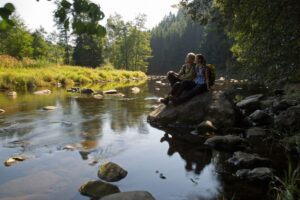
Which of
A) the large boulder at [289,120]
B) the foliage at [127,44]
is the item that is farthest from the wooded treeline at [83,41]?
the large boulder at [289,120]

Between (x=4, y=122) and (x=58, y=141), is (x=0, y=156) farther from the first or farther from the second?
(x=4, y=122)

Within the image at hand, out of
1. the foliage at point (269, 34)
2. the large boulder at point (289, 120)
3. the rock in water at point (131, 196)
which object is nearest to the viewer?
the rock in water at point (131, 196)

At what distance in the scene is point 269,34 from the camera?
8.59m

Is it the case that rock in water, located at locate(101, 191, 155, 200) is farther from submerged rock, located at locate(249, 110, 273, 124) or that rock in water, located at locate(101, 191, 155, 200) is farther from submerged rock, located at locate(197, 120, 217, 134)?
submerged rock, located at locate(249, 110, 273, 124)

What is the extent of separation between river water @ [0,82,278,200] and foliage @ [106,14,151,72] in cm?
5615

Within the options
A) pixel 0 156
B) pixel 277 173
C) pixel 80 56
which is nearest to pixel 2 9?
Answer: pixel 277 173

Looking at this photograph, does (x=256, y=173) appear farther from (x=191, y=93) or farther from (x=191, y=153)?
(x=191, y=93)

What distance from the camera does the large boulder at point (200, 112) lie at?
1016cm

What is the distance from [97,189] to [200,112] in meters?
6.06

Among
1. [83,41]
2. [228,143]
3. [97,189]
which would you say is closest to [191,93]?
[228,143]

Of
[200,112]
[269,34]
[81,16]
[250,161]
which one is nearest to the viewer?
[81,16]

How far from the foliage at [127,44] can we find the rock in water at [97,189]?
207ft

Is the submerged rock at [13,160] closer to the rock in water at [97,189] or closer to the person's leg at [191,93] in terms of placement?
the rock in water at [97,189]

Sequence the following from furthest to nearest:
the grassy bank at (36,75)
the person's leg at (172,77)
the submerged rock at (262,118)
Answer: the grassy bank at (36,75) < the person's leg at (172,77) < the submerged rock at (262,118)
